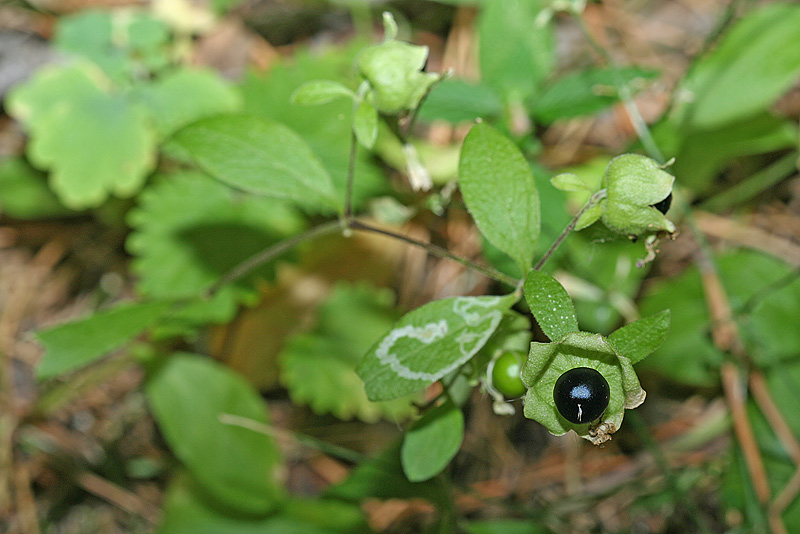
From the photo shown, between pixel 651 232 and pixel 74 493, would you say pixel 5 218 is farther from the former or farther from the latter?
pixel 651 232

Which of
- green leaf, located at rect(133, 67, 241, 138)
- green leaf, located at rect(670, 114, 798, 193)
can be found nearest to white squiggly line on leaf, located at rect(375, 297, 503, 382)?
green leaf, located at rect(670, 114, 798, 193)

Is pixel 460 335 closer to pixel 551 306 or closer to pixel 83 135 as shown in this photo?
pixel 551 306

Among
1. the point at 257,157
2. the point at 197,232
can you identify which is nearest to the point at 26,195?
the point at 197,232

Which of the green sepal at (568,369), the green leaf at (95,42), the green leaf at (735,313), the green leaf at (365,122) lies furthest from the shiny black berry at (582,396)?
the green leaf at (95,42)

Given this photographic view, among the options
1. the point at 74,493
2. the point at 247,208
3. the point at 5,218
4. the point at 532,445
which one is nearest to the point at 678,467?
the point at 532,445

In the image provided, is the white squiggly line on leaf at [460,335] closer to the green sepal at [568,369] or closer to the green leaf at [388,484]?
the green sepal at [568,369]

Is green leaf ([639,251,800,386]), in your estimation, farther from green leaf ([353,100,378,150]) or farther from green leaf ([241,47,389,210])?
green leaf ([353,100,378,150])
